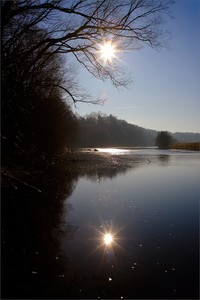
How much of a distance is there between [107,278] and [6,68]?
333 inches

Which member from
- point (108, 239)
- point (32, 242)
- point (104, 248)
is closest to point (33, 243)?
point (32, 242)

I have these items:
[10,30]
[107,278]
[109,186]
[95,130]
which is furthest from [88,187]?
[95,130]

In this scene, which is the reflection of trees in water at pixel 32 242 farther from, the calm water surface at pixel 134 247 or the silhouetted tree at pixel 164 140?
the silhouetted tree at pixel 164 140

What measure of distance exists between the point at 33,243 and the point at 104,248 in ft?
5.60

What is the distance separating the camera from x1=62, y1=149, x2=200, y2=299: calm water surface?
5613 millimetres

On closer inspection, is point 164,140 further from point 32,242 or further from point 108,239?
point 32,242

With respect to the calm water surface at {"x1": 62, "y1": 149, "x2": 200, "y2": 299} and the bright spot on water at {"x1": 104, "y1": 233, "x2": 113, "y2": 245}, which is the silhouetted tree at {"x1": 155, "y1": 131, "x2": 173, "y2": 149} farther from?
the bright spot on water at {"x1": 104, "y1": 233, "x2": 113, "y2": 245}

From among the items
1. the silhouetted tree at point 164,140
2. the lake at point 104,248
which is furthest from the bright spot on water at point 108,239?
the silhouetted tree at point 164,140

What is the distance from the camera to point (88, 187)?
17.5 m

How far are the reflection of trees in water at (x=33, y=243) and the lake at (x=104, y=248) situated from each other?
2 centimetres

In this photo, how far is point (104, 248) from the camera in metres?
7.67

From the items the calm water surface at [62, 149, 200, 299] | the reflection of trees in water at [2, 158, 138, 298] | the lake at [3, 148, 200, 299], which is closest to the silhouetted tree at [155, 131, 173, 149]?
the calm water surface at [62, 149, 200, 299]

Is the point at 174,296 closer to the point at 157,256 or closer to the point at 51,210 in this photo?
the point at 157,256

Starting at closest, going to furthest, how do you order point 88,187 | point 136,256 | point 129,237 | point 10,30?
point 136,256 → point 129,237 → point 10,30 → point 88,187
